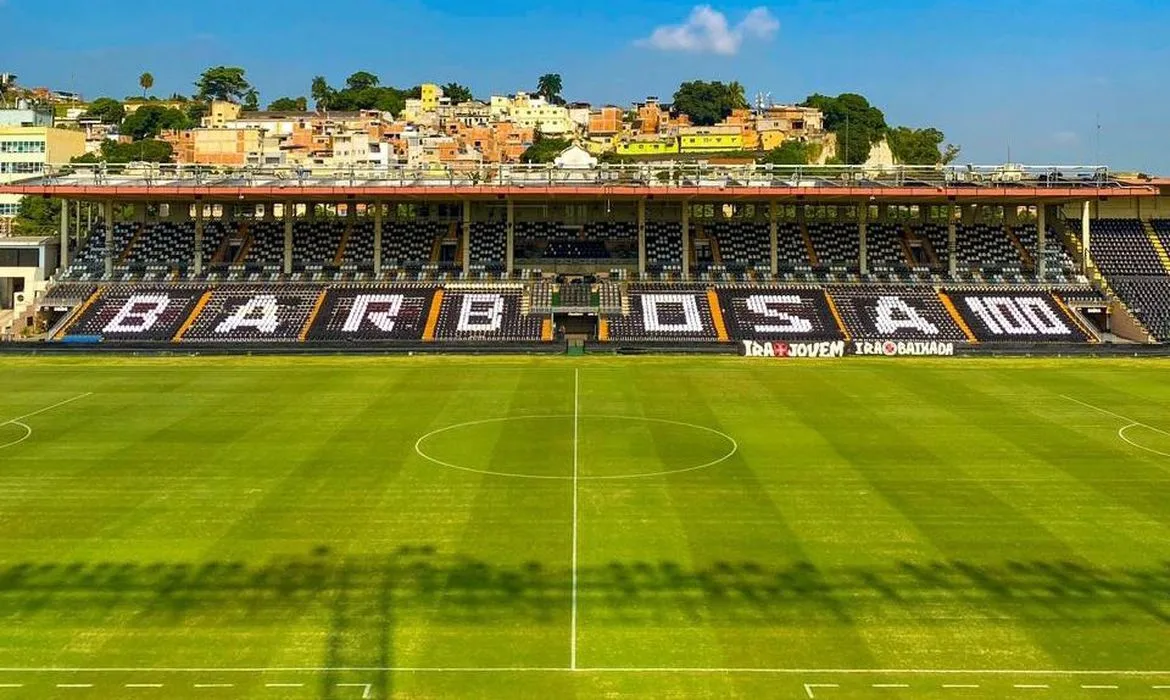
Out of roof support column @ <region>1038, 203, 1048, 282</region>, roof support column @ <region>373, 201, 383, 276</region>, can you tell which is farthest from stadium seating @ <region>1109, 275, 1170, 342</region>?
roof support column @ <region>373, 201, 383, 276</region>

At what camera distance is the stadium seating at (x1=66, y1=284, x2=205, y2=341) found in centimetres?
6244

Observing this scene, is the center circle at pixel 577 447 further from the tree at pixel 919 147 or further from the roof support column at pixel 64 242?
the tree at pixel 919 147

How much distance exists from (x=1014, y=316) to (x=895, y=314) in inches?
294

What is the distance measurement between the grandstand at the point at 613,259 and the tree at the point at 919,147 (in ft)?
279

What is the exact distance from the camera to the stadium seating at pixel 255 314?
204 feet

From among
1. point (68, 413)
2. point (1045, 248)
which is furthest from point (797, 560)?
point (1045, 248)

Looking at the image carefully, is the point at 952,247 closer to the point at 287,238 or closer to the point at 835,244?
the point at 835,244

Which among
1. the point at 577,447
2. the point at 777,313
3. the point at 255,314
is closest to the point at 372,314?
the point at 255,314

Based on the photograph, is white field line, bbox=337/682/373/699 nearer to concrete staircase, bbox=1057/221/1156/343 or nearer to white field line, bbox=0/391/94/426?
white field line, bbox=0/391/94/426

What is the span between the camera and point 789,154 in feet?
542

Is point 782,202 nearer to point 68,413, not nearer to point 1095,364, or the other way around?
point 1095,364

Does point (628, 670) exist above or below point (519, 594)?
below

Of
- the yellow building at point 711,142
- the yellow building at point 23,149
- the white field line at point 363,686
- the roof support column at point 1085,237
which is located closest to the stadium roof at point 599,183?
the roof support column at point 1085,237

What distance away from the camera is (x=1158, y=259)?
72.6 m
